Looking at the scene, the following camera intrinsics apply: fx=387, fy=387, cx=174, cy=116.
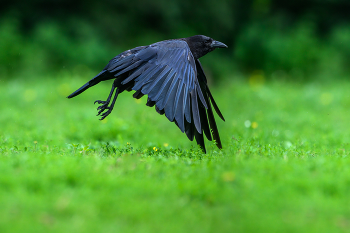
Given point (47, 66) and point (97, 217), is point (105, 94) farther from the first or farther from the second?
point (97, 217)

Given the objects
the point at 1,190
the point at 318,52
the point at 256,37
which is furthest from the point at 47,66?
the point at 1,190

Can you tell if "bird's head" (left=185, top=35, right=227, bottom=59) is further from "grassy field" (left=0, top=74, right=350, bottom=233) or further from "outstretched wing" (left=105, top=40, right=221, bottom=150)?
"grassy field" (left=0, top=74, right=350, bottom=233)

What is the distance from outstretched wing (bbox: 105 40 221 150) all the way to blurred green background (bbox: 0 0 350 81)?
814 cm

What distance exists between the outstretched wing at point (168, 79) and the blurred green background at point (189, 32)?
8.14 metres

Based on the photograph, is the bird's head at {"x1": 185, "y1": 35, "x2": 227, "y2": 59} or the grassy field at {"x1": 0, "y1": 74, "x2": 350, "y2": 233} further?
the bird's head at {"x1": 185, "y1": 35, "x2": 227, "y2": 59}

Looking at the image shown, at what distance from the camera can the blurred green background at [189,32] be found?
1288 centimetres

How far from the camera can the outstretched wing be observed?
12.9ft

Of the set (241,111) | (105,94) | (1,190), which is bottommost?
(1,190)

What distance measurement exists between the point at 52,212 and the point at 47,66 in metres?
11.1

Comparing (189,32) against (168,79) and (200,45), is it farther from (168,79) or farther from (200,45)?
(168,79)

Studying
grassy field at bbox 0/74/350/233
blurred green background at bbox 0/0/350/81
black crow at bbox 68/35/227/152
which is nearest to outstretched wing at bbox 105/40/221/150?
black crow at bbox 68/35/227/152

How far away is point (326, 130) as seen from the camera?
5.81 meters

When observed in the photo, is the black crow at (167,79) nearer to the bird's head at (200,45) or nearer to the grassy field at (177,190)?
the grassy field at (177,190)

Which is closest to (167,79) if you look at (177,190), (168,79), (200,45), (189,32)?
(168,79)
